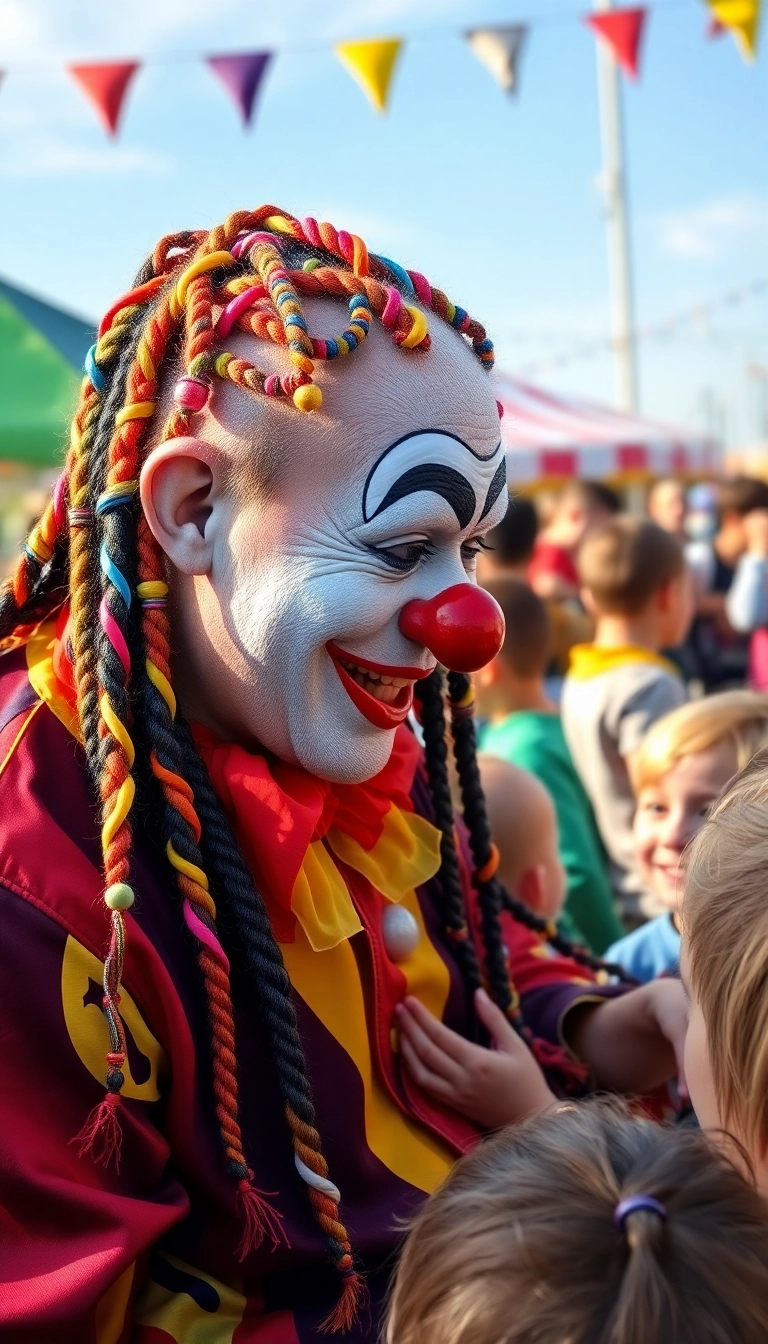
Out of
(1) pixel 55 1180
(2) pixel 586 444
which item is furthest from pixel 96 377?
(2) pixel 586 444

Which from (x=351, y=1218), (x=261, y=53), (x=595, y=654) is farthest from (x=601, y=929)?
(x=261, y=53)

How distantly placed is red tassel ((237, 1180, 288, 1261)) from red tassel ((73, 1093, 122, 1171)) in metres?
0.12

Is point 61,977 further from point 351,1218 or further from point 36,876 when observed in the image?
point 351,1218

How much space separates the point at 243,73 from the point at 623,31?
1.58m

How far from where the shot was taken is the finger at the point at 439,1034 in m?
1.41

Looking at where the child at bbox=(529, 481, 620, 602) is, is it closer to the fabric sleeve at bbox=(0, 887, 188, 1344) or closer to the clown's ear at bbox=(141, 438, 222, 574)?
the clown's ear at bbox=(141, 438, 222, 574)

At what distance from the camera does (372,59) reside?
5016 mm

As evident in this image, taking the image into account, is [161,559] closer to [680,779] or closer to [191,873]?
[191,873]

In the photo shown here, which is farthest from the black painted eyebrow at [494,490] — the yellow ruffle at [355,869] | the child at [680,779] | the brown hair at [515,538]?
the brown hair at [515,538]

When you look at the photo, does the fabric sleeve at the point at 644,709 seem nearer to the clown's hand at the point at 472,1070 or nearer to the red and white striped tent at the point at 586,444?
the clown's hand at the point at 472,1070

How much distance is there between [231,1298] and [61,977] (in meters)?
0.35

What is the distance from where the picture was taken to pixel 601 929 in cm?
299

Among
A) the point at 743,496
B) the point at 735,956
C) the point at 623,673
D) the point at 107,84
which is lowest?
the point at 735,956

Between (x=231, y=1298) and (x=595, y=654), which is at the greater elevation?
(x=595, y=654)
